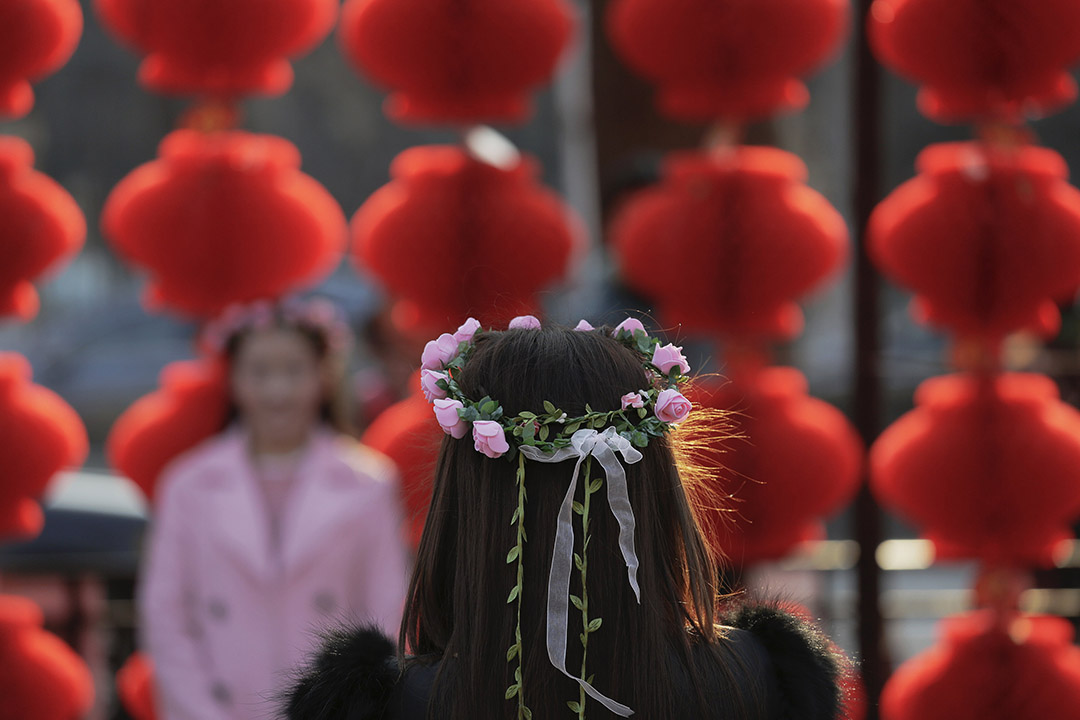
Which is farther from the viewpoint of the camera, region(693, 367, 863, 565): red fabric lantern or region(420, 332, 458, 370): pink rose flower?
region(693, 367, 863, 565): red fabric lantern

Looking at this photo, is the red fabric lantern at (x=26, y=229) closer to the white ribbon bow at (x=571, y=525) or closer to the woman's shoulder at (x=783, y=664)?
the white ribbon bow at (x=571, y=525)

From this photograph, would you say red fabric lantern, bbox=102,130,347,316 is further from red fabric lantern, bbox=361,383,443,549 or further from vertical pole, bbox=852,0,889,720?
vertical pole, bbox=852,0,889,720

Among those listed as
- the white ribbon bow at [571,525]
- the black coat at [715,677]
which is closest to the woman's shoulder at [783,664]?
the black coat at [715,677]

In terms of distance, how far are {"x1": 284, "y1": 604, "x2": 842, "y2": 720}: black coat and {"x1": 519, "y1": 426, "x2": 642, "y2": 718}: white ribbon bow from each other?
5.6 inches

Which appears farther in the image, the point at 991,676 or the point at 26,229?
the point at 26,229

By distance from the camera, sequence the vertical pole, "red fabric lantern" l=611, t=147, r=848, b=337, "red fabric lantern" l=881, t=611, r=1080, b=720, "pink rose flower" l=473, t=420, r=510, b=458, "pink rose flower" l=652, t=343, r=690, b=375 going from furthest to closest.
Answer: the vertical pole
"red fabric lantern" l=611, t=147, r=848, b=337
"red fabric lantern" l=881, t=611, r=1080, b=720
"pink rose flower" l=652, t=343, r=690, b=375
"pink rose flower" l=473, t=420, r=510, b=458

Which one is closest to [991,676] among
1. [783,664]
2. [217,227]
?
[783,664]

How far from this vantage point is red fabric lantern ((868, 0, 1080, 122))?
6.01 ft

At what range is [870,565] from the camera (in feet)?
7.61

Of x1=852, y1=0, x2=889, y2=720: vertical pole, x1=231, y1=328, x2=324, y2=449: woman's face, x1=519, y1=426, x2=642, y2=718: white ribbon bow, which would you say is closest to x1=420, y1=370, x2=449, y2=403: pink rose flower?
x1=519, y1=426, x2=642, y2=718: white ribbon bow

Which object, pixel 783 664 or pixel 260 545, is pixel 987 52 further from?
pixel 260 545

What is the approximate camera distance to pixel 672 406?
112cm

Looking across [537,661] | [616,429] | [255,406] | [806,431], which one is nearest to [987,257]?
[806,431]

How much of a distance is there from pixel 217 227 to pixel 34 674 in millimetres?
955
